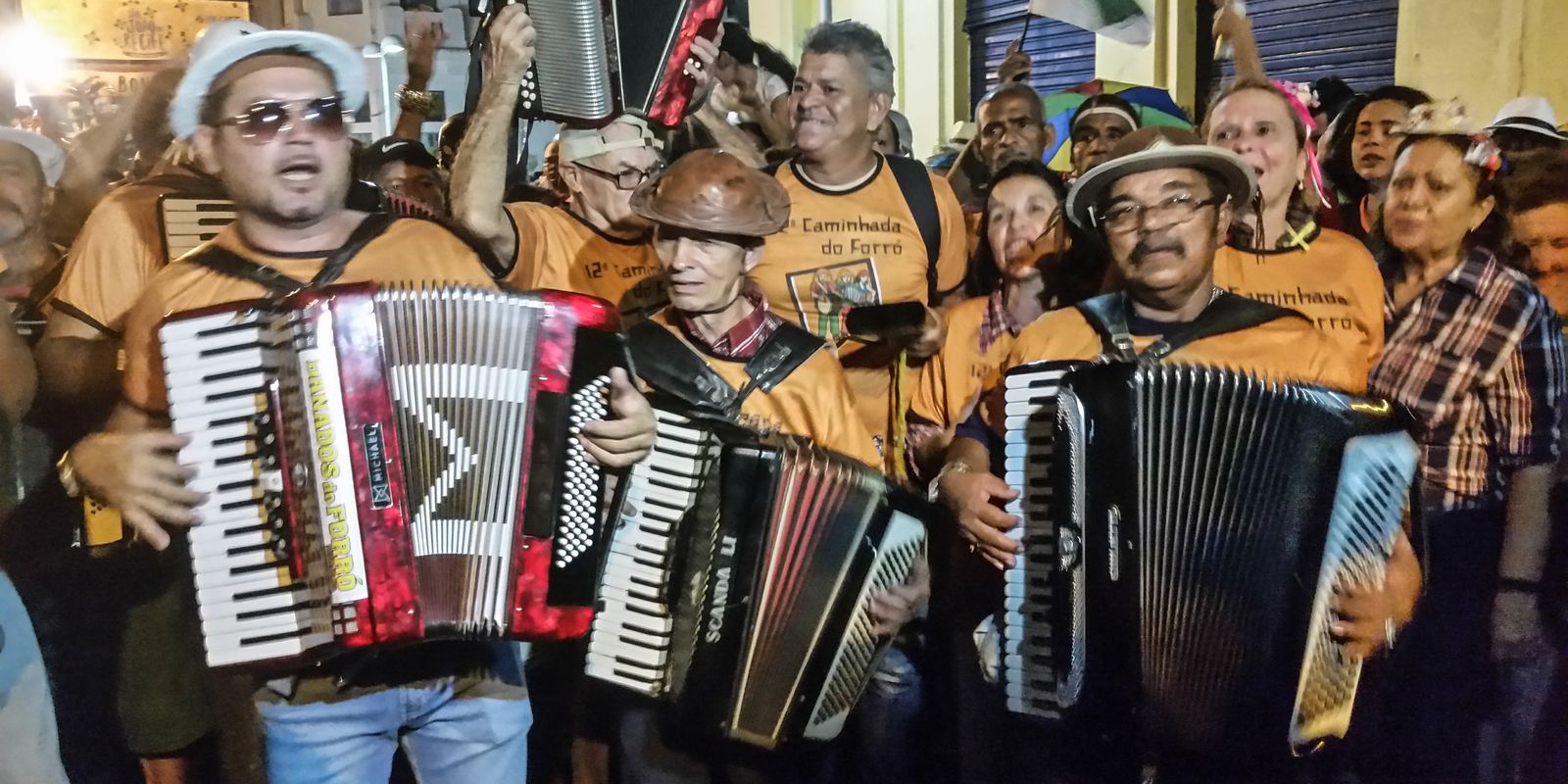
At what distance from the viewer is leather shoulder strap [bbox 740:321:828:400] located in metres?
2.30

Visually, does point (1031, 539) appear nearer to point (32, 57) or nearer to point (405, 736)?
point (405, 736)

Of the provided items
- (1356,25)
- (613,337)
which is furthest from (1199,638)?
(1356,25)

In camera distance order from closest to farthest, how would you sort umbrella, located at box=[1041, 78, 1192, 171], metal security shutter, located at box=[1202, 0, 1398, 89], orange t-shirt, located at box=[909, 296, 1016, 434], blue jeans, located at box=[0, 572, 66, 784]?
1. blue jeans, located at box=[0, 572, 66, 784]
2. orange t-shirt, located at box=[909, 296, 1016, 434]
3. umbrella, located at box=[1041, 78, 1192, 171]
4. metal security shutter, located at box=[1202, 0, 1398, 89]

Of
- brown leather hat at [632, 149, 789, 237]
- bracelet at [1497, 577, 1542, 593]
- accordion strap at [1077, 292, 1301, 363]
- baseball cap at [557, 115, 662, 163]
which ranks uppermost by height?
baseball cap at [557, 115, 662, 163]

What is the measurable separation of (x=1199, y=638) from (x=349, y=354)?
1.66m

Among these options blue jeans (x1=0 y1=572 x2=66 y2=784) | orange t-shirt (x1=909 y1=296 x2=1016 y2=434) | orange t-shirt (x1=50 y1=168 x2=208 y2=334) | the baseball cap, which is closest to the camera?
blue jeans (x1=0 y1=572 x2=66 y2=784)

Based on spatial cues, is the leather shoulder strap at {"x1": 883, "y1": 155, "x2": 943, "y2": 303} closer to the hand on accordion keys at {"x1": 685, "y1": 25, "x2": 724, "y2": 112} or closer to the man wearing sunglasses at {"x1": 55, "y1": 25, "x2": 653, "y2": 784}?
the hand on accordion keys at {"x1": 685, "y1": 25, "x2": 724, "y2": 112}

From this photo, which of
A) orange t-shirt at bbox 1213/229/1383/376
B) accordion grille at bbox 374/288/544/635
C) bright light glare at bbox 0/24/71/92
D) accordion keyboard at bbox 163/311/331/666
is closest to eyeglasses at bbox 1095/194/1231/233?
orange t-shirt at bbox 1213/229/1383/376

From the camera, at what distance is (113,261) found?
8.25 feet

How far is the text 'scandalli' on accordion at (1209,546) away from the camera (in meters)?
1.91

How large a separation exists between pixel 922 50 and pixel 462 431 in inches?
280

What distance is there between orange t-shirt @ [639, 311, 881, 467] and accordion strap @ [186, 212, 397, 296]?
67 centimetres

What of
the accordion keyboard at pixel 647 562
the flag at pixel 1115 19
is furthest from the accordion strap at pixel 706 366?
the flag at pixel 1115 19

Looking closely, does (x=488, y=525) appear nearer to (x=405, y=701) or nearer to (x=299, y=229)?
(x=405, y=701)
